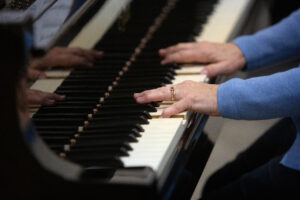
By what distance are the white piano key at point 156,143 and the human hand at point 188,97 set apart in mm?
39

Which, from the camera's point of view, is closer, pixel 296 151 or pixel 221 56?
pixel 296 151

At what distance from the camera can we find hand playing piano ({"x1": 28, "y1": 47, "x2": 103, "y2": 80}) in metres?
1.25

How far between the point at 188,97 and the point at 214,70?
1.08 ft

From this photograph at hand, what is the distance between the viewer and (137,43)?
1.59 m

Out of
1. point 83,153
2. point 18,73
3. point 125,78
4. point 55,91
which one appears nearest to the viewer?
point 18,73

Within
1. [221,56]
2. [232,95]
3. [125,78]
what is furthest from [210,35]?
[232,95]

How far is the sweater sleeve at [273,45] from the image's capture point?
160 centimetres

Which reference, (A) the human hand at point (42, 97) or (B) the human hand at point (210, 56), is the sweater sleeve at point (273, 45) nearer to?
(B) the human hand at point (210, 56)

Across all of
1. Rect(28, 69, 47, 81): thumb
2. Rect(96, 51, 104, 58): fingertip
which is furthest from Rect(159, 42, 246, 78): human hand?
Rect(28, 69, 47, 81): thumb

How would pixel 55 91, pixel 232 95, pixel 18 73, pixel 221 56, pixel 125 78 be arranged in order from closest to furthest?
pixel 18 73 → pixel 232 95 → pixel 55 91 → pixel 125 78 → pixel 221 56

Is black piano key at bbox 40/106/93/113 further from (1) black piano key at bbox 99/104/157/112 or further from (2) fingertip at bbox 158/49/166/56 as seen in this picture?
(2) fingertip at bbox 158/49/166/56

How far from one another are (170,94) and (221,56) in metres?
0.40

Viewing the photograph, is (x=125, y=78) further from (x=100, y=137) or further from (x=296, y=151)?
(x=296, y=151)

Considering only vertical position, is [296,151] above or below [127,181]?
below
